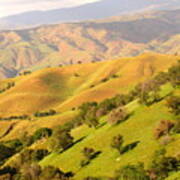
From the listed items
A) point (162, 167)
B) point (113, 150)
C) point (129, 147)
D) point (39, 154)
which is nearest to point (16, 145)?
point (39, 154)

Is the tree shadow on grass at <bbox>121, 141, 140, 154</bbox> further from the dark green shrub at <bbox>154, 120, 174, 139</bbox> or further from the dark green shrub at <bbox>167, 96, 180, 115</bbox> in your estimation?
the dark green shrub at <bbox>167, 96, 180, 115</bbox>

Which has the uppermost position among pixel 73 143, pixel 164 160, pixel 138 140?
pixel 164 160

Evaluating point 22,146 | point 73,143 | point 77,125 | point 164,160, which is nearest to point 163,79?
point 77,125

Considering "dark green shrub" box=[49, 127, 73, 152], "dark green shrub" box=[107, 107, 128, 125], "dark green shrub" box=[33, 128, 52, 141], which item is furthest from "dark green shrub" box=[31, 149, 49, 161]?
"dark green shrub" box=[33, 128, 52, 141]

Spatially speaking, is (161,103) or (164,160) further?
(161,103)

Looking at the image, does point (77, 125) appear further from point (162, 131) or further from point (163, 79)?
point (162, 131)

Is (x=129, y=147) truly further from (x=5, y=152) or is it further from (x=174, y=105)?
(x=5, y=152)

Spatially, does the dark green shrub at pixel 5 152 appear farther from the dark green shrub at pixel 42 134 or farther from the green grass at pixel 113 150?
the green grass at pixel 113 150

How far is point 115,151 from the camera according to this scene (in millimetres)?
73000

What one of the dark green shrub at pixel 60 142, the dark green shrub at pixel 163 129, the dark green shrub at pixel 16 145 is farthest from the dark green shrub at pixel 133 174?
the dark green shrub at pixel 16 145

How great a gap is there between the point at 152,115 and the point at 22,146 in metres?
55.4

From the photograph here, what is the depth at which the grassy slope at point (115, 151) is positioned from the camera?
66.2 meters

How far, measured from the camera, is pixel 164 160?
174ft

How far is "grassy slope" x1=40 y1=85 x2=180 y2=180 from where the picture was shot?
66.2 m
